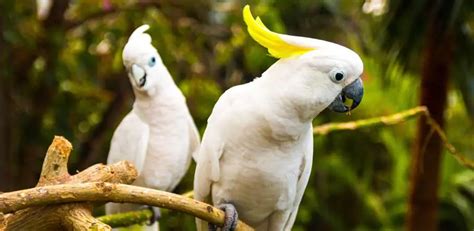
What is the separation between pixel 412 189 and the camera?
1.71 m

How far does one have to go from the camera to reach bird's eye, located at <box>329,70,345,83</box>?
2.72 feet

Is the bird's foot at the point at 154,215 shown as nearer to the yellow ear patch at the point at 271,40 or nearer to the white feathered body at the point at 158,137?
the white feathered body at the point at 158,137

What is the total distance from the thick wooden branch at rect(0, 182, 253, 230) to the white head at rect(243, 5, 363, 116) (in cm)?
20

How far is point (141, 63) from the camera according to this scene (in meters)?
1.12

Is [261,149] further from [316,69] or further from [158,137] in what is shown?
[158,137]

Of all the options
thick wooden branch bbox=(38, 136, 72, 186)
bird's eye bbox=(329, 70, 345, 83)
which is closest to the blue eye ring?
bird's eye bbox=(329, 70, 345, 83)

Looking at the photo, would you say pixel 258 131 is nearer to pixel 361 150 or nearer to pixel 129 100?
pixel 129 100

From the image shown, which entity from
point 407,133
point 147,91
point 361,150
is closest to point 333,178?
point 361,150

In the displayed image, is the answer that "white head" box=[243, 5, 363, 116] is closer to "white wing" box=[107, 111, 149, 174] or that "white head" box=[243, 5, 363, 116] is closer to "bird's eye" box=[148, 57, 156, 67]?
"bird's eye" box=[148, 57, 156, 67]

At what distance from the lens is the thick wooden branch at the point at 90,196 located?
75 centimetres

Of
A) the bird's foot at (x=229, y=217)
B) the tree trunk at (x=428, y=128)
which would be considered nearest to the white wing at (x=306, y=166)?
the bird's foot at (x=229, y=217)

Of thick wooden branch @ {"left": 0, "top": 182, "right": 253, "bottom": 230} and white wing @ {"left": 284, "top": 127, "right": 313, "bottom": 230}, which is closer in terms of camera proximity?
thick wooden branch @ {"left": 0, "top": 182, "right": 253, "bottom": 230}

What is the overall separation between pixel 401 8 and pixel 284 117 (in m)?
0.93

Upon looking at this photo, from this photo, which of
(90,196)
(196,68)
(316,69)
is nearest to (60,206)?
(90,196)
